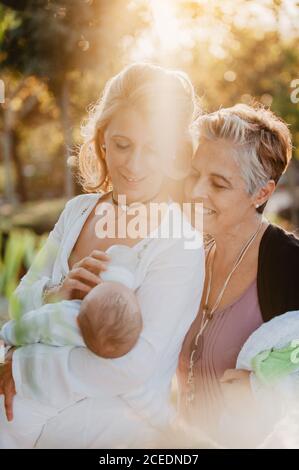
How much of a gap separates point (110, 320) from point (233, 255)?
61 cm

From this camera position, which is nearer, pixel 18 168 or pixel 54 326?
pixel 54 326

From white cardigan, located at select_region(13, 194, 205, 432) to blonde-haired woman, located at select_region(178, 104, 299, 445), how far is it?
0.18m

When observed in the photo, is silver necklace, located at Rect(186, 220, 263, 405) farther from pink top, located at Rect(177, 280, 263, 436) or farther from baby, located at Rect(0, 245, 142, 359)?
baby, located at Rect(0, 245, 142, 359)

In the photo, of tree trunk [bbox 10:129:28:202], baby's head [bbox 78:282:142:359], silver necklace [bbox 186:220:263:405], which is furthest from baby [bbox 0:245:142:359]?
tree trunk [bbox 10:129:28:202]

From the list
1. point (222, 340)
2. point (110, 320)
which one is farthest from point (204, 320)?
point (110, 320)

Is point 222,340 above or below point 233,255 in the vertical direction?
below

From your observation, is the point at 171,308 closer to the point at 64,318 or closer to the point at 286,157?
the point at 64,318

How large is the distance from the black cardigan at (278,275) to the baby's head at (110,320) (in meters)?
0.49

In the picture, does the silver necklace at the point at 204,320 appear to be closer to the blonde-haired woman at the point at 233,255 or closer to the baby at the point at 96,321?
the blonde-haired woman at the point at 233,255

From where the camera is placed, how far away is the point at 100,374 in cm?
172

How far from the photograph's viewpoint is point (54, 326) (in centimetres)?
171

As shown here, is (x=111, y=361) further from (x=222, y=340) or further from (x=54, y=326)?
(x=222, y=340)

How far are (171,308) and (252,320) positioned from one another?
0.38m

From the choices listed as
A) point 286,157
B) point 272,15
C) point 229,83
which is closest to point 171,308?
point 286,157
